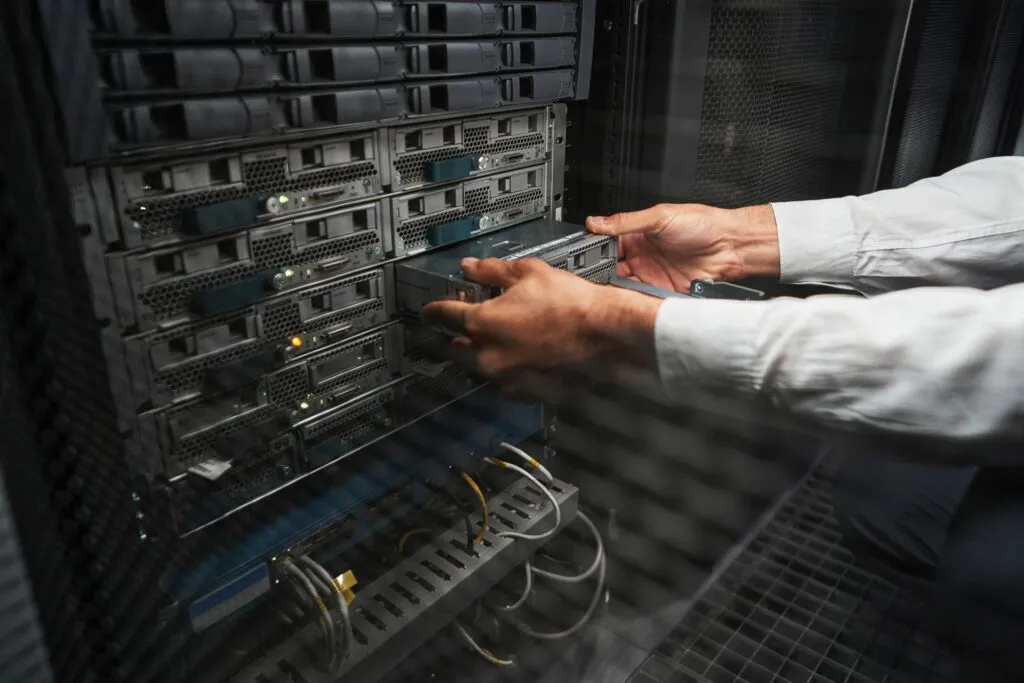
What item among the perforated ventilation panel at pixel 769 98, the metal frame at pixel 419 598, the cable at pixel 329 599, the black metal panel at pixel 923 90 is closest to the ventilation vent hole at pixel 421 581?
the metal frame at pixel 419 598

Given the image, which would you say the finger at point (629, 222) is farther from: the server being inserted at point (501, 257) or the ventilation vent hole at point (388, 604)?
the ventilation vent hole at point (388, 604)

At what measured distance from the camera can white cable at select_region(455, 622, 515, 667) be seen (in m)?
0.98

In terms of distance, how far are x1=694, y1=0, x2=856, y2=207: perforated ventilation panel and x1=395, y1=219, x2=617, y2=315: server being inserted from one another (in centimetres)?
23

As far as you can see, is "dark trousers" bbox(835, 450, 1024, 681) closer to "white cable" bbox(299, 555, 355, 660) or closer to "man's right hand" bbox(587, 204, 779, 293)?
"man's right hand" bbox(587, 204, 779, 293)

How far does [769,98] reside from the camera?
1032 mm

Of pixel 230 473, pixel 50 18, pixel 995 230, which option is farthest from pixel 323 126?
pixel 995 230

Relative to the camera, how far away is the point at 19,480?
0.42m

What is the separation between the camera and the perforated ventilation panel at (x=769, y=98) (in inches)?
36.0

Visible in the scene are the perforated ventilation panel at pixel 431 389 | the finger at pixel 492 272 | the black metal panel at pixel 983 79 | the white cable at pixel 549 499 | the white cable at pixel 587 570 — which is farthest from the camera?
the black metal panel at pixel 983 79

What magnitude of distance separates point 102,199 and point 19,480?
0.66 feet

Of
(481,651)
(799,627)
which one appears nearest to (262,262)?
(481,651)

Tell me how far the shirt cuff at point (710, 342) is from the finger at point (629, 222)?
0.27 metres

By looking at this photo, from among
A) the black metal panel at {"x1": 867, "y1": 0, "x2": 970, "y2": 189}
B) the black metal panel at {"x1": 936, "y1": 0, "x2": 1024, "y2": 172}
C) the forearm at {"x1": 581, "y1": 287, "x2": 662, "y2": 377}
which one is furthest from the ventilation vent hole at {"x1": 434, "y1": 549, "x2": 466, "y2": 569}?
the black metal panel at {"x1": 936, "y1": 0, "x2": 1024, "y2": 172}

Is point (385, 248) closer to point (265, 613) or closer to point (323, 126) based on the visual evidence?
point (323, 126)
